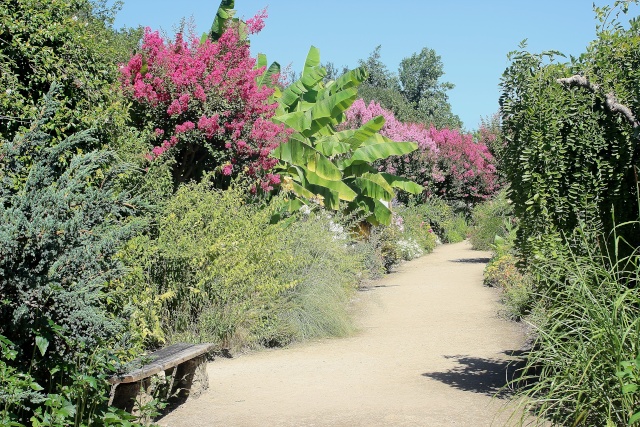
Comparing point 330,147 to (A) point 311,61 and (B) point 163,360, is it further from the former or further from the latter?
(B) point 163,360

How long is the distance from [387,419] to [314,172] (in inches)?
380

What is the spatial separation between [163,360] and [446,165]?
2608 cm

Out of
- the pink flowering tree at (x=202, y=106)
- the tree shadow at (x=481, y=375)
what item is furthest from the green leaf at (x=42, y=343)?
the pink flowering tree at (x=202, y=106)

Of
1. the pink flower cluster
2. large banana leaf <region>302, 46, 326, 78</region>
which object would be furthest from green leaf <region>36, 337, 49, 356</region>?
the pink flower cluster

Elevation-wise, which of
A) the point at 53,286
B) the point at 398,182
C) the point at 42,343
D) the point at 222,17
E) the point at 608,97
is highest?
the point at 222,17

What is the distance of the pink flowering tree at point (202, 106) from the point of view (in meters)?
12.8

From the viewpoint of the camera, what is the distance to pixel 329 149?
1688 centimetres

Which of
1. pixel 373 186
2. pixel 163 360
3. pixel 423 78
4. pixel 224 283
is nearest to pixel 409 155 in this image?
pixel 373 186

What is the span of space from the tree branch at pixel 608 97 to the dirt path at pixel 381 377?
2.80m

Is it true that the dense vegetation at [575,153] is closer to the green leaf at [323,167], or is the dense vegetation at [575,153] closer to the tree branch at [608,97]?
the tree branch at [608,97]

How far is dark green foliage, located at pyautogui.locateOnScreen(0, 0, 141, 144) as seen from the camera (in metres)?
6.09

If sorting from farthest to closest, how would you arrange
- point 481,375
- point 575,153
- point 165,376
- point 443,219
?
1. point 443,219
2. point 481,375
3. point 165,376
4. point 575,153

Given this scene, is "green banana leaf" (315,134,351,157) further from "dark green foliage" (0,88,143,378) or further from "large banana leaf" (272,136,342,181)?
"dark green foliage" (0,88,143,378)

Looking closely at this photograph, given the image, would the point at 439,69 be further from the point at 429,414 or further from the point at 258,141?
the point at 429,414
